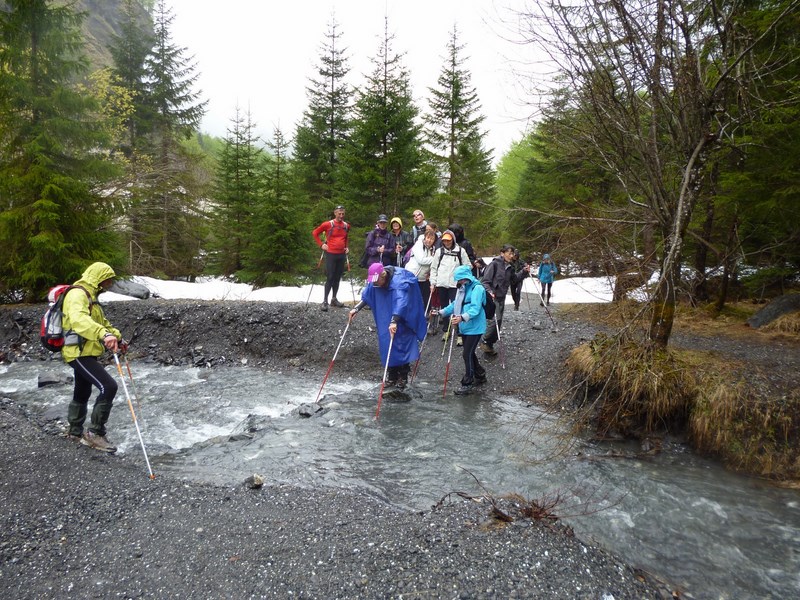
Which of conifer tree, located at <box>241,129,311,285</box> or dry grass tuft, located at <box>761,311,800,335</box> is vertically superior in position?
conifer tree, located at <box>241,129,311,285</box>

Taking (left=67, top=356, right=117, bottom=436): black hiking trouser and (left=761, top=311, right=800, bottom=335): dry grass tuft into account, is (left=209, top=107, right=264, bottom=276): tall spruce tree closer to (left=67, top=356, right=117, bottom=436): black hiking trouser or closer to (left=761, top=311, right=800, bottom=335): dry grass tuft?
(left=67, top=356, right=117, bottom=436): black hiking trouser

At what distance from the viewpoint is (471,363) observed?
9.17 meters

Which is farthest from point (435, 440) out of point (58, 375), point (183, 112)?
point (183, 112)

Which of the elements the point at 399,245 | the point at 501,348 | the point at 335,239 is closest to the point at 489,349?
the point at 501,348

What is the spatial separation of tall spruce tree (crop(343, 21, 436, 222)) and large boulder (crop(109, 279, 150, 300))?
8278 mm

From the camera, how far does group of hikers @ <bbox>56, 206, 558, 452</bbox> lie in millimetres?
6176

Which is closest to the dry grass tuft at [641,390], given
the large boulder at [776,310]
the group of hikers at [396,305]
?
the group of hikers at [396,305]

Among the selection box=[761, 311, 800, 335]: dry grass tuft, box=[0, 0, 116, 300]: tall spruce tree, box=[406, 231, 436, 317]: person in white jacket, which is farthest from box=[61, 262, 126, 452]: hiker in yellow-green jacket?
box=[761, 311, 800, 335]: dry grass tuft

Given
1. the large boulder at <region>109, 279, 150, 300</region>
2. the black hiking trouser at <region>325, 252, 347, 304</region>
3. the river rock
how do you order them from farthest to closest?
A: 1. the large boulder at <region>109, 279, 150, 300</region>
2. the black hiking trouser at <region>325, 252, 347, 304</region>
3. the river rock

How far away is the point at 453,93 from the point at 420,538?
68.7ft

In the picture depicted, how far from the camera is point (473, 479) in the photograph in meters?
5.80

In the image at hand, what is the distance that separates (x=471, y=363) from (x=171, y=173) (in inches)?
702

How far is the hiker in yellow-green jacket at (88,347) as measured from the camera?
→ 5879 millimetres

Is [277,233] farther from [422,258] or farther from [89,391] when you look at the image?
[89,391]
